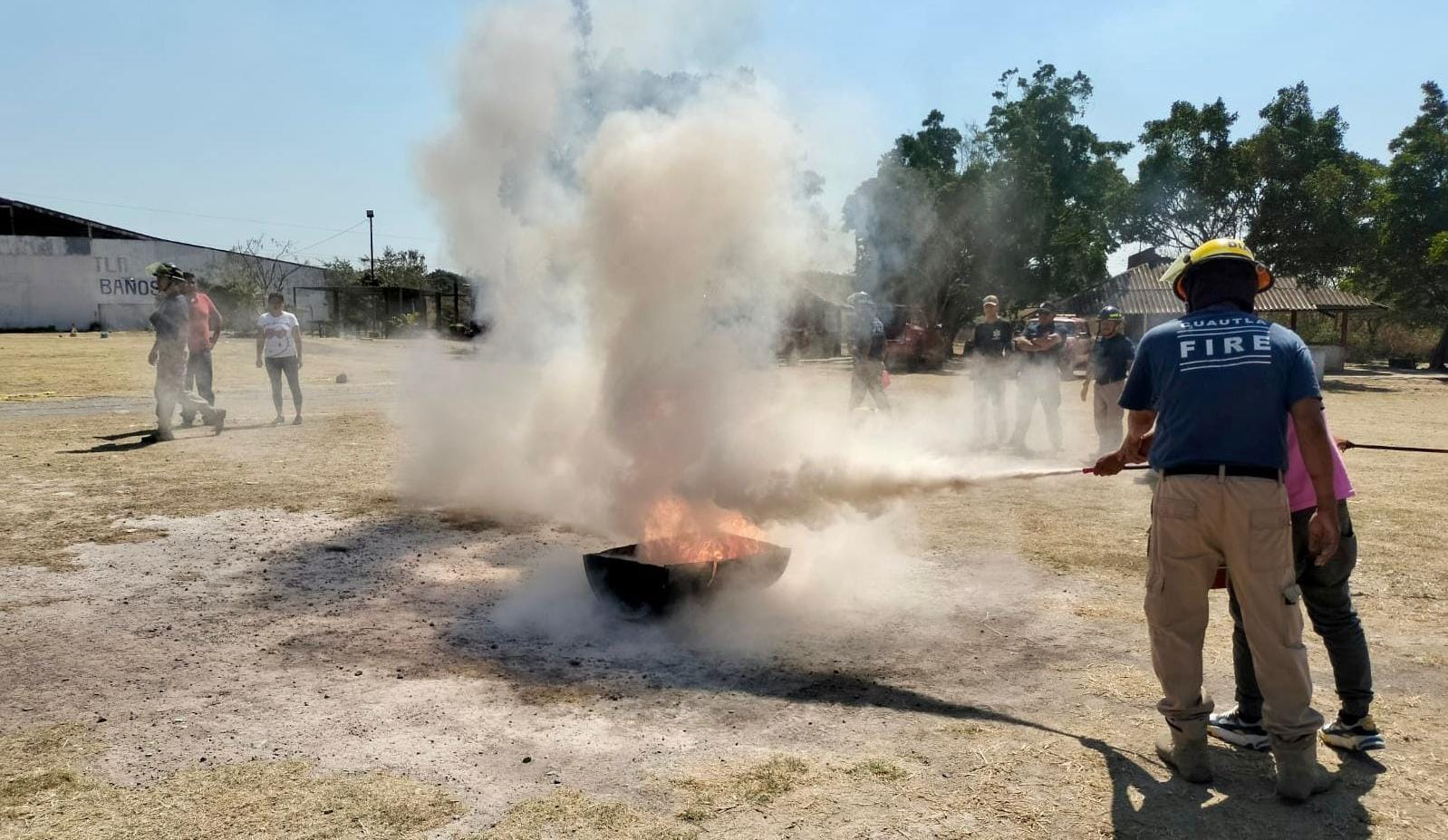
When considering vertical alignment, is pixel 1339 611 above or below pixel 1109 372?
below

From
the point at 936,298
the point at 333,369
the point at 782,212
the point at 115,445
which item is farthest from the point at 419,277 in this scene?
the point at 782,212

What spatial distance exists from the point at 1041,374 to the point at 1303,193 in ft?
89.4

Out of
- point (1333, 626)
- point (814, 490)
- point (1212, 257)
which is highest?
point (1212, 257)

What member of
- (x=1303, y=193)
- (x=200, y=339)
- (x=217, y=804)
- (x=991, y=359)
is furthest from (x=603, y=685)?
(x=1303, y=193)

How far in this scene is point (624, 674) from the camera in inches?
197

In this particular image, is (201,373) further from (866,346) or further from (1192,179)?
(1192,179)

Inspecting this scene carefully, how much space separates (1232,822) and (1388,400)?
25444mm

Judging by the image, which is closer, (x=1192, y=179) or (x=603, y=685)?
(x=603, y=685)

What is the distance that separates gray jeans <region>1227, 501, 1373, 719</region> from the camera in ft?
13.0

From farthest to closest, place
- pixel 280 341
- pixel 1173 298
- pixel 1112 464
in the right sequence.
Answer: pixel 1173 298
pixel 280 341
pixel 1112 464

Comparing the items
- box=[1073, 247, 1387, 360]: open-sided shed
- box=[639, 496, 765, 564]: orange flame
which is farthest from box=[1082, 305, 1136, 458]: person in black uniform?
box=[1073, 247, 1387, 360]: open-sided shed

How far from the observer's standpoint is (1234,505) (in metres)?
3.60

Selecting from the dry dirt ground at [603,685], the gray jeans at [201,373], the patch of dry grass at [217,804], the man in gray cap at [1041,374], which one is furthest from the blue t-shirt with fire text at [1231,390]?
the gray jeans at [201,373]

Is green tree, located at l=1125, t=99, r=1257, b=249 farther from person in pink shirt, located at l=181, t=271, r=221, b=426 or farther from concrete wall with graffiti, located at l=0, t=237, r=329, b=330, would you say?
concrete wall with graffiti, located at l=0, t=237, r=329, b=330
